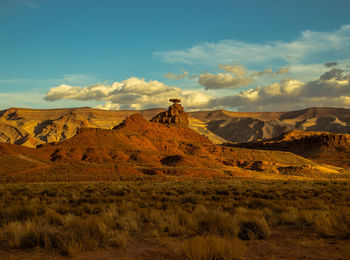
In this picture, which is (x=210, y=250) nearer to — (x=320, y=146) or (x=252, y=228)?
(x=252, y=228)

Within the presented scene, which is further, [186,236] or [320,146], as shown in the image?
[320,146]

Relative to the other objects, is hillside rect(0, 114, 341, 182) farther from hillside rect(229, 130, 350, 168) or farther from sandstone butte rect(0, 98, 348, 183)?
hillside rect(229, 130, 350, 168)

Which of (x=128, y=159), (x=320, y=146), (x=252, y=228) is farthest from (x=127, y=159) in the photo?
(x=320, y=146)

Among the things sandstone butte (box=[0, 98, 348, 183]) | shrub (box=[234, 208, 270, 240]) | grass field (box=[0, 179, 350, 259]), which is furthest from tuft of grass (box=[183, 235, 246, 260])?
sandstone butte (box=[0, 98, 348, 183])

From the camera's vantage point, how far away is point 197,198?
1620 centimetres

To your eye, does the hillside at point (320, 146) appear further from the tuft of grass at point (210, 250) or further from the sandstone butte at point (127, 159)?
the tuft of grass at point (210, 250)

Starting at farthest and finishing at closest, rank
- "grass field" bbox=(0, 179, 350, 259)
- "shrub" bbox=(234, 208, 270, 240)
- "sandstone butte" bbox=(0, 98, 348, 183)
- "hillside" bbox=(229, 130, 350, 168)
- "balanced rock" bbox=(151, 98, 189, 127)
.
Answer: "hillside" bbox=(229, 130, 350, 168)
"balanced rock" bbox=(151, 98, 189, 127)
"sandstone butte" bbox=(0, 98, 348, 183)
"shrub" bbox=(234, 208, 270, 240)
"grass field" bbox=(0, 179, 350, 259)

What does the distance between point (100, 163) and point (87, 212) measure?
113 ft

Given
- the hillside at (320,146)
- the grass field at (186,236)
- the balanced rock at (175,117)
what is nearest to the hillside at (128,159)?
the balanced rock at (175,117)

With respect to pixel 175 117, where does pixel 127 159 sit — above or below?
A: below

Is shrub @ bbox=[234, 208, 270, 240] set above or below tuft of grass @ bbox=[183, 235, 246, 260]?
below

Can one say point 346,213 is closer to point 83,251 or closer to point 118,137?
point 83,251

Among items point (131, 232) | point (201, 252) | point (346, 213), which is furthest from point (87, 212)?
point (346, 213)

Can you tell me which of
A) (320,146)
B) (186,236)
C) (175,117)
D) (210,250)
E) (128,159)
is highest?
(175,117)
